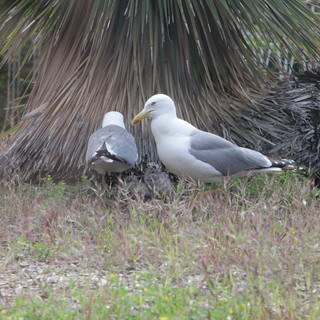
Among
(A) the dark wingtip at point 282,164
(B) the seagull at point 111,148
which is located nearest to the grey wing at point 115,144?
(B) the seagull at point 111,148

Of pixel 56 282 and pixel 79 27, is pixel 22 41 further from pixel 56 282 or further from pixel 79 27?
pixel 56 282

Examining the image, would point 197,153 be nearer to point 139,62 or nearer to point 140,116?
point 140,116

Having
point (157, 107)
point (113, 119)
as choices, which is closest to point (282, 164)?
point (157, 107)

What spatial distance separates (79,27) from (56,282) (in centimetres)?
360

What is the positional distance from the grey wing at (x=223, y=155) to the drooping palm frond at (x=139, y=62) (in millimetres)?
802

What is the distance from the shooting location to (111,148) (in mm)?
5609

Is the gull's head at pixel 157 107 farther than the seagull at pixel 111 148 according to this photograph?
Yes

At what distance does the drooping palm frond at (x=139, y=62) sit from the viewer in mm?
6285

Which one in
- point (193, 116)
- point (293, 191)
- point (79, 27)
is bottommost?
point (293, 191)

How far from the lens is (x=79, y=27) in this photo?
263 inches

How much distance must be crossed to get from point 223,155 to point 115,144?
0.89m

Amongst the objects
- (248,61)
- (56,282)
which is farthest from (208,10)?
(56,282)

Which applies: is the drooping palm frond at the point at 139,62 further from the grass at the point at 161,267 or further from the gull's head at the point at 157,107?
the grass at the point at 161,267

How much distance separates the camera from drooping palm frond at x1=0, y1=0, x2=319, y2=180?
247 inches
